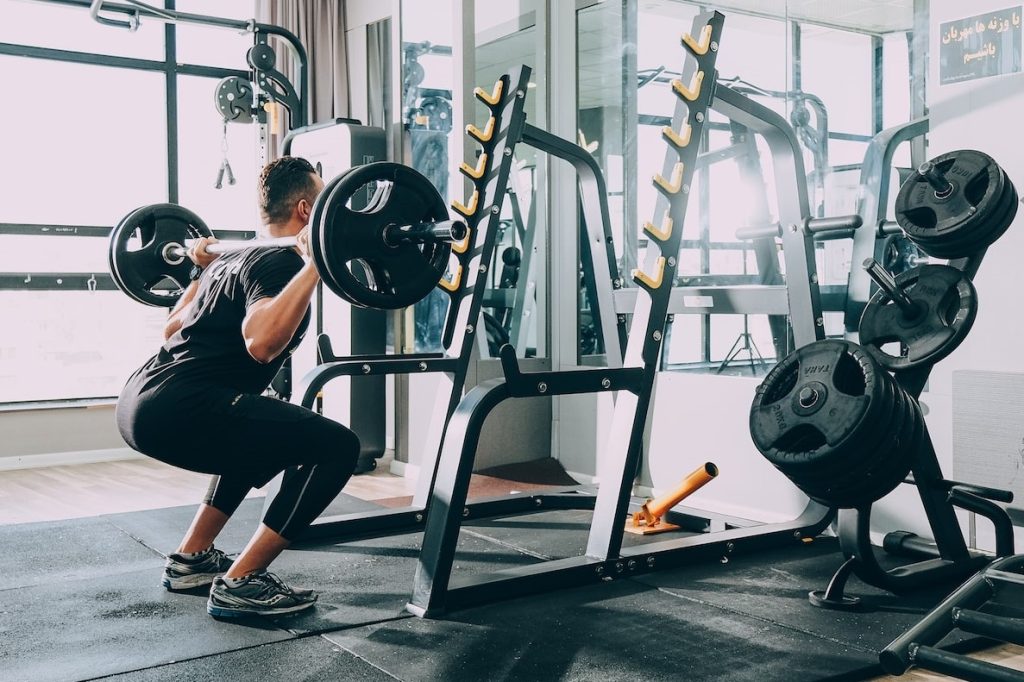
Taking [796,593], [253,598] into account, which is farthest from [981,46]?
[253,598]

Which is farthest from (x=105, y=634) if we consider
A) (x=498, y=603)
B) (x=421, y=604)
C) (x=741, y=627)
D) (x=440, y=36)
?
(x=440, y=36)

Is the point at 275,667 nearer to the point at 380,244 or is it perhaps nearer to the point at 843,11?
the point at 380,244

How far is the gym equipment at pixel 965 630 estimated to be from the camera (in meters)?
1.91

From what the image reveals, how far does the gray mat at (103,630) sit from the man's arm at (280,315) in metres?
0.69

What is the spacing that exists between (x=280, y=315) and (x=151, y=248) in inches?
43.1

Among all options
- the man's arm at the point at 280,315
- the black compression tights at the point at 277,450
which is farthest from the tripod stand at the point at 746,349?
the man's arm at the point at 280,315

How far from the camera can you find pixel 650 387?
2908 millimetres

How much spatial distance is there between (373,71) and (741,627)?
413cm

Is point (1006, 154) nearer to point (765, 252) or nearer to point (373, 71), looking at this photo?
point (765, 252)

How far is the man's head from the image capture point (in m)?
2.63

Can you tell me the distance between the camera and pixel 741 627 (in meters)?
2.46

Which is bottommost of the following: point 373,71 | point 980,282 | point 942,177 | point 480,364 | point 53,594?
point 53,594

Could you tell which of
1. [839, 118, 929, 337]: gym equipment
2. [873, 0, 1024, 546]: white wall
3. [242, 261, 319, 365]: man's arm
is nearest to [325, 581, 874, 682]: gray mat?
[242, 261, 319, 365]: man's arm

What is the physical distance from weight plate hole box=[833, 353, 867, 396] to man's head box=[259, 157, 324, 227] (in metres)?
1.39
